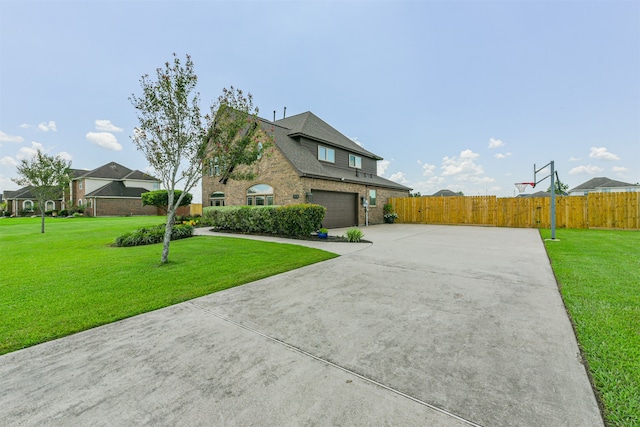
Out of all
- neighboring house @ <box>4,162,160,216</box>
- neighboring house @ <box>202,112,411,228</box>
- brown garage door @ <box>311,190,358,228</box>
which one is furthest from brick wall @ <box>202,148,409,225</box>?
neighboring house @ <box>4,162,160,216</box>

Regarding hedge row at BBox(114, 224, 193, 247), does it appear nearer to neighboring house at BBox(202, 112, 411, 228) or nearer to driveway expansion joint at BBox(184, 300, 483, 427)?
neighboring house at BBox(202, 112, 411, 228)

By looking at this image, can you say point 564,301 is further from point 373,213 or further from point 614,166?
point 614,166

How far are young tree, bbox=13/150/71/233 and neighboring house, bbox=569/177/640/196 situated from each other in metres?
53.5

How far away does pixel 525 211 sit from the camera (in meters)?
17.3

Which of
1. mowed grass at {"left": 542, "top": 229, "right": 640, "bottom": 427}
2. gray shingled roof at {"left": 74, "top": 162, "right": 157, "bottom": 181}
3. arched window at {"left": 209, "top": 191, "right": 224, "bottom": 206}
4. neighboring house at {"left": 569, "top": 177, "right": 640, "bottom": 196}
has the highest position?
Result: gray shingled roof at {"left": 74, "top": 162, "right": 157, "bottom": 181}

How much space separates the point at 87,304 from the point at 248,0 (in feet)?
44.7

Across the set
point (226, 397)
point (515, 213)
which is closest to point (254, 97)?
point (226, 397)

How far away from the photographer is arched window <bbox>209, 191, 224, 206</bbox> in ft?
61.7

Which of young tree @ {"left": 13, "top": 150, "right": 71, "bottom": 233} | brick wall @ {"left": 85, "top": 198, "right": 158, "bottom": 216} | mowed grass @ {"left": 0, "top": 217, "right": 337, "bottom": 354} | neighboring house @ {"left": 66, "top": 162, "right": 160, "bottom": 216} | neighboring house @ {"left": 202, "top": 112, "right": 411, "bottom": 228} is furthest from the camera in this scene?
neighboring house @ {"left": 66, "top": 162, "right": 160, "bottom": 216}

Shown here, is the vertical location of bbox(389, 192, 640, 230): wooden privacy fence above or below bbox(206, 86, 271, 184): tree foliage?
below

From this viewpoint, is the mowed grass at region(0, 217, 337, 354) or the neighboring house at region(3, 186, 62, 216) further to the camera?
the neighboring house at region(3, 186, 62, 216)

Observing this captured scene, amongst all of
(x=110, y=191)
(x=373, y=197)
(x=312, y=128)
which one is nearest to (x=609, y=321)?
(x=373, y=197)

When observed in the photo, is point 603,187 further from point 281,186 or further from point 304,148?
point 281,186

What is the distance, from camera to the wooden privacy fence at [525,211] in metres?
14.6
